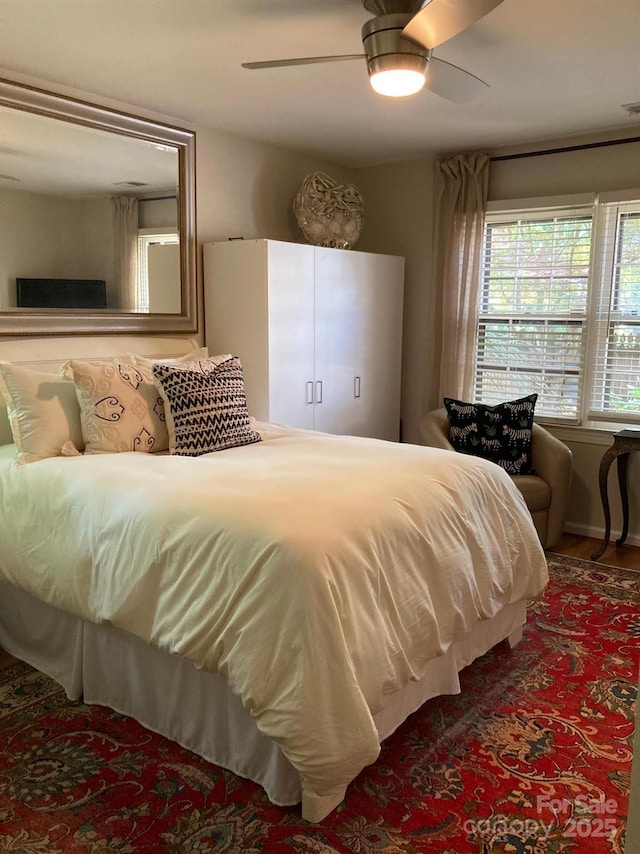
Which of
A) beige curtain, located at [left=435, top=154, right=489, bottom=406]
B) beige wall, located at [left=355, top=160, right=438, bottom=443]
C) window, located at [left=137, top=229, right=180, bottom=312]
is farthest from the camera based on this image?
beige wall, located at [left=355, top=160, right=438, bottom=443]

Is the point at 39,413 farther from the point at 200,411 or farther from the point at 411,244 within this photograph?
the point at 411,244

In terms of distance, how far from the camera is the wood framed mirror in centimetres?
310

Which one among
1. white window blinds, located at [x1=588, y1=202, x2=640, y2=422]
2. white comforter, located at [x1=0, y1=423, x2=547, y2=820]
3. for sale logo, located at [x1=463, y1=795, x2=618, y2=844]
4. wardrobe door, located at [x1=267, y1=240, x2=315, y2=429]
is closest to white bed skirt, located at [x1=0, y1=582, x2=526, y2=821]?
white comforter, located at [x1=0, y1=423, x2=547, y2=820]

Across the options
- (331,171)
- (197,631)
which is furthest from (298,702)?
(331,171)

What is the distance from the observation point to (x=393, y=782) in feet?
6.56

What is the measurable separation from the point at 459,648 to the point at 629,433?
6.33ft

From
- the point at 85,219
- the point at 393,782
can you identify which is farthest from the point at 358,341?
the point at 393,782

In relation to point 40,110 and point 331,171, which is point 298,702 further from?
point 331,171

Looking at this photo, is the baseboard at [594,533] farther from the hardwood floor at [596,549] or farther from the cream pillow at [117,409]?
Result: the cream pillow at [117,409]

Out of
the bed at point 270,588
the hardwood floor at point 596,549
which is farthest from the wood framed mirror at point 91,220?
the hardwood floor at point 596,549

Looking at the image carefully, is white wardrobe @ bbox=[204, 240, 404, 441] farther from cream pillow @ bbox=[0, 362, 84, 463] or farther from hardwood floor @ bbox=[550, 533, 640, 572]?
hardwood floor @ bbox=[550, 533, 640, 572]

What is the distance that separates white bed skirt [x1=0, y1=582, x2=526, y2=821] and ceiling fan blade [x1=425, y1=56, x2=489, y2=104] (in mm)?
2049

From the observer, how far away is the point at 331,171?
482 cm

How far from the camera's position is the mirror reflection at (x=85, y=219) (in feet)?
10.2
